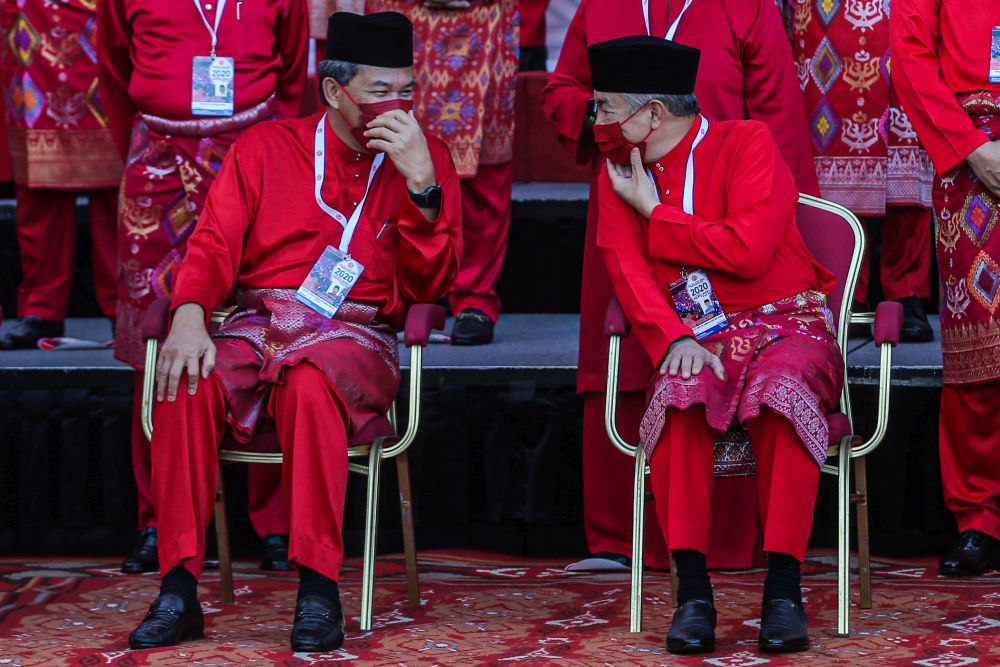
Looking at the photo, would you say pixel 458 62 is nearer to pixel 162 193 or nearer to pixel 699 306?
pixel 162 193

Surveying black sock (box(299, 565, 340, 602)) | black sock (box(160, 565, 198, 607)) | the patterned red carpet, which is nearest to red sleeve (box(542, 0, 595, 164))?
the patterned red carpet

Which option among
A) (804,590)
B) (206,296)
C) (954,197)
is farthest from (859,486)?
(206,296)

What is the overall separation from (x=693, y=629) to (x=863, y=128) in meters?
2.07

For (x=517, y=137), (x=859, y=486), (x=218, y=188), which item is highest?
(x=517, y=137)

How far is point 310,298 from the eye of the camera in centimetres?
405

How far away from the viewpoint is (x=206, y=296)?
13.1ft

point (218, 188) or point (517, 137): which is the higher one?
point (517, 137)

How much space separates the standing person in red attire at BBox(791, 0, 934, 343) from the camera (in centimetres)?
505

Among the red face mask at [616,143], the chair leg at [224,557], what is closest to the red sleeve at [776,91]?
the red face mask at [616,143]

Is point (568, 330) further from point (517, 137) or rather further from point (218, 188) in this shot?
point (218, 188)

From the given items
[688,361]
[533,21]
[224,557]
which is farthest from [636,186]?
[533,21]

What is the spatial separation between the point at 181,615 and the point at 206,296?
0.76m

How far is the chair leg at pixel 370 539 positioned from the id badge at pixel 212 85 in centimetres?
120

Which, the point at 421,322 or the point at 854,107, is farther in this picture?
the point at 854,107
